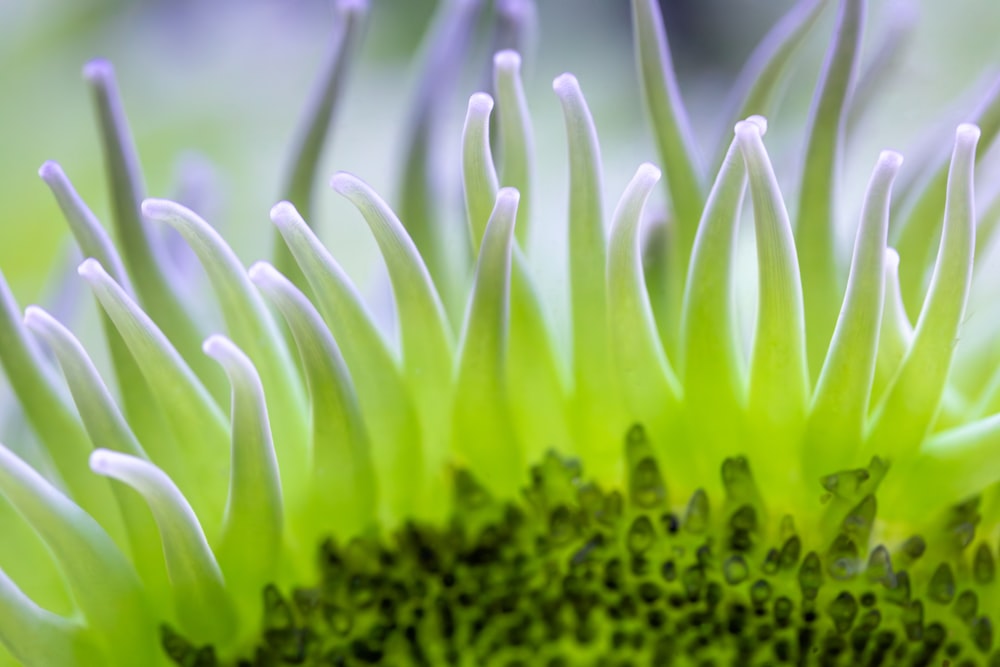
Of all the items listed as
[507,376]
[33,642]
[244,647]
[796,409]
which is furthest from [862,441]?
[33,642]

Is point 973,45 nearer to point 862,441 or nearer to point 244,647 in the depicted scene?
point 862,441

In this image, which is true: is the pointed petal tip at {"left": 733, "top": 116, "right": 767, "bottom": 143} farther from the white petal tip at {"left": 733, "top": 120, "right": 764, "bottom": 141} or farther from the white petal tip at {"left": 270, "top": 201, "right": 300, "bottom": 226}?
the white petal tip at {"left": 270, "top": 201, "right": 300, "bottom": 226}

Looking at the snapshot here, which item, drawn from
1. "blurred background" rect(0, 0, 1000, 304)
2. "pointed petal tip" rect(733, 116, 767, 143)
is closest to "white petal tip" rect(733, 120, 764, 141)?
"pointed petal tip" rect(733, 116, 767, 143)

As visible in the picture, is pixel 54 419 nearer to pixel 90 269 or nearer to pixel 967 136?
pixel 90 269

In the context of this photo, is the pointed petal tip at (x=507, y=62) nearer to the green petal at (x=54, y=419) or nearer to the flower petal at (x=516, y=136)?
the flower petal at (x=516, y=136)

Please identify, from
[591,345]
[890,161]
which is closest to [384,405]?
[591,345]

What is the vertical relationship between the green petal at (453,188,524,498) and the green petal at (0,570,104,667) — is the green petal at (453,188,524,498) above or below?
above

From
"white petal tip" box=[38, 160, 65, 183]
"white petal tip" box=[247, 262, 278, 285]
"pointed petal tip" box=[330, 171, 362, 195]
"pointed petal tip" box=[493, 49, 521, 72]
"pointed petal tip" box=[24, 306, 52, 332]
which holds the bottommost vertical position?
"white petal tip" box=[247, 262, 278, 285]

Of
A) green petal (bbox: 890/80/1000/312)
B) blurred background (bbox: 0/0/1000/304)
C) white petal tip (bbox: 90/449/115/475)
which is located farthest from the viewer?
blurred background (bbox: 0/0/1000/304)
